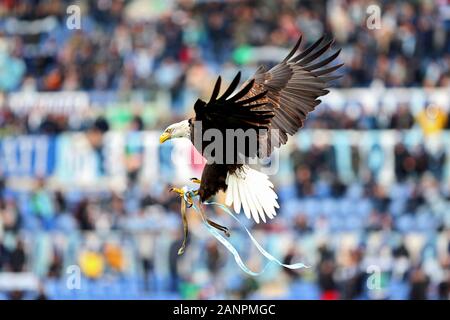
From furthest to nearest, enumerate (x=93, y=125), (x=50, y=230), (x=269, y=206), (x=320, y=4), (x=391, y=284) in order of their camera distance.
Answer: (x=320, y=4) < (x=93, y=125) < (x=50, y=230) < (x=391, y=284) < (x=269, y=206)

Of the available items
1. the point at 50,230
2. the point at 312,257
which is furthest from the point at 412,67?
the point at 50,230

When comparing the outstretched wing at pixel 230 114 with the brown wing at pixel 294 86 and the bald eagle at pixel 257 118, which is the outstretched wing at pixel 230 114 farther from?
the brown wing at pixel 294 86

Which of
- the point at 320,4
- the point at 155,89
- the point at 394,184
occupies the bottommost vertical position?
the point at 394,184

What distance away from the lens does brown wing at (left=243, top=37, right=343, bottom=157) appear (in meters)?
10.2

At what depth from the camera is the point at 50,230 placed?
1980 centimetres

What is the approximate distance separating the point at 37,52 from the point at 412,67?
710cm

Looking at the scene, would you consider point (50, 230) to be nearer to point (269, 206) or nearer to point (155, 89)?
point (155, 89)

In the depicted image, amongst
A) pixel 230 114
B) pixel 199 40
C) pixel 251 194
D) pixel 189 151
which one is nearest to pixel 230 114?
pixel 230 114

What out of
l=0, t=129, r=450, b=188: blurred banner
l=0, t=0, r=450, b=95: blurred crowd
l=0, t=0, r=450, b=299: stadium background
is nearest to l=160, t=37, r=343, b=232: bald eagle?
l=0, t=0, r=450, b=299: stadium background

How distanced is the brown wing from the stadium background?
25.8 ft

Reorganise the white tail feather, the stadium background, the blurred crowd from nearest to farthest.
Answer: the white tail feather
the stadium background
the blurred crowd

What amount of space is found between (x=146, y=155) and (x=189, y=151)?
1006mm

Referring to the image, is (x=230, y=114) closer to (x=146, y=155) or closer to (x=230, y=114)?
(x=230, y=114)

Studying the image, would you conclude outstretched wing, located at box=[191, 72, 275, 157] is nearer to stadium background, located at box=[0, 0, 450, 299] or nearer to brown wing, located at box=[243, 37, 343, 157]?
brown wing, located at box=[243, 37, 343, 157]
